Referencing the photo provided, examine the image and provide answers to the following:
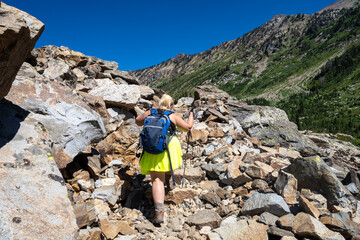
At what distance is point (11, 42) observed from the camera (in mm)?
2494

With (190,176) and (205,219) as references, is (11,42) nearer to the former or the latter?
(205,219)

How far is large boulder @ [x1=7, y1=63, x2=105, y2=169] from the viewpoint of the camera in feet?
14.4

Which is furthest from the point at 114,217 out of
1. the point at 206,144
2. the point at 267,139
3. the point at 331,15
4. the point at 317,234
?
the point at 331,15

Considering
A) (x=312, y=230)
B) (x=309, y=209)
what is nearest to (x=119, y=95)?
(x=309, y=209)

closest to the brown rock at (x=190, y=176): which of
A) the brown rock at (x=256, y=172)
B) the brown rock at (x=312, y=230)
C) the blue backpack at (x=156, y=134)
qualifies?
the brown rock at (x=256, y=172)

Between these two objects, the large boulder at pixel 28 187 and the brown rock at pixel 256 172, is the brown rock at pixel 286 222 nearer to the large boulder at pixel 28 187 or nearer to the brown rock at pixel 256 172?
the brown rock at pixel 256 172

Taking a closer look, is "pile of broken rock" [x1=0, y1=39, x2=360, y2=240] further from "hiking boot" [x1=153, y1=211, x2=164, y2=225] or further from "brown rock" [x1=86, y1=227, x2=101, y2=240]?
"hiking boot" [x1=153, y1=211, x2=164, y2=225]

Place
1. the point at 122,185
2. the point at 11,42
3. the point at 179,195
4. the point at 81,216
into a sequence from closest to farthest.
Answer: the point at 11,42 → the point at 81,216 → the point at 179,195 → the point at 122,185

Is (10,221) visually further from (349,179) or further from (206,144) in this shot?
(349,179)

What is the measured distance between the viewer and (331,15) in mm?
192375

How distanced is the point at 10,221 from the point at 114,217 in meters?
2.39

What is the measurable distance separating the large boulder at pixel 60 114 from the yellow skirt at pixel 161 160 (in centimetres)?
149

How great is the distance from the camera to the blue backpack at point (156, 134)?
4.30 metres

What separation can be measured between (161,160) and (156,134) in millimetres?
675
